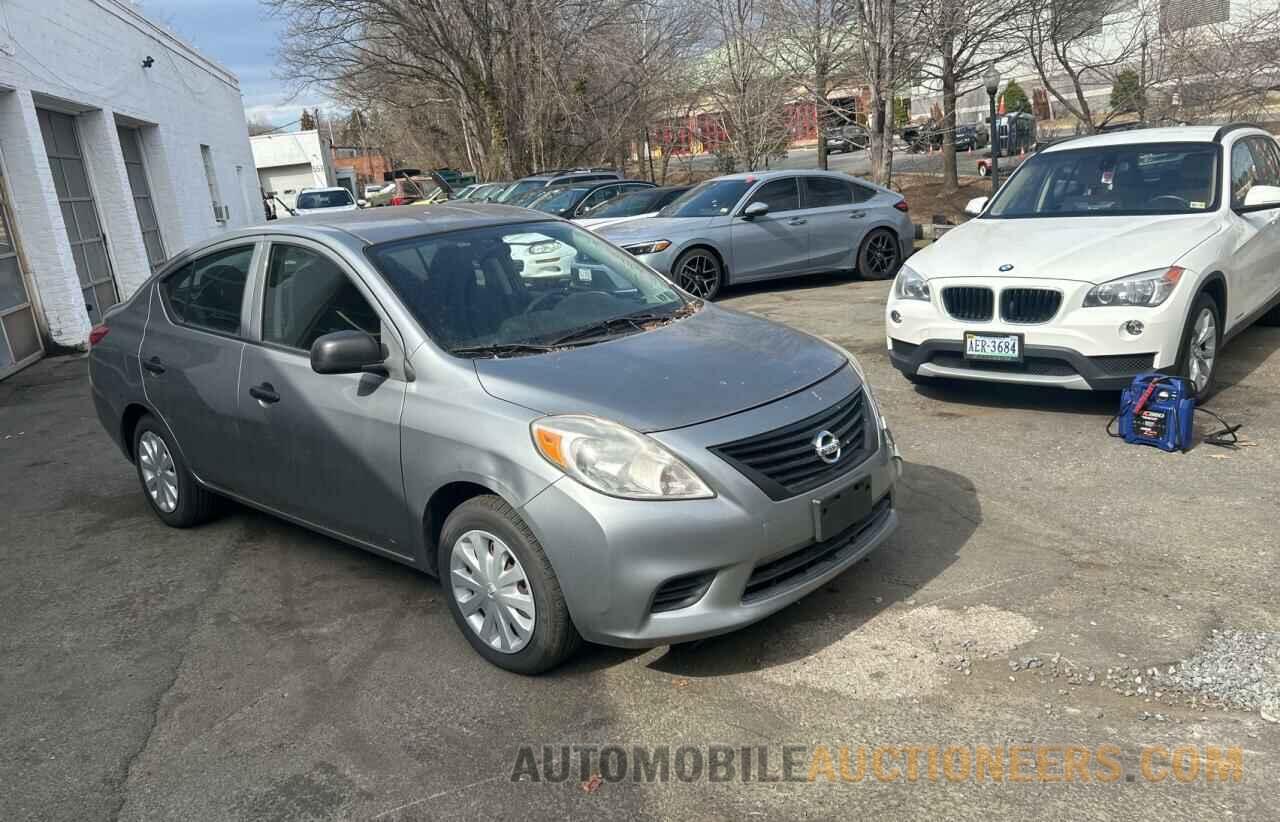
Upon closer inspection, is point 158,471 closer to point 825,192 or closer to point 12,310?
point 12,310

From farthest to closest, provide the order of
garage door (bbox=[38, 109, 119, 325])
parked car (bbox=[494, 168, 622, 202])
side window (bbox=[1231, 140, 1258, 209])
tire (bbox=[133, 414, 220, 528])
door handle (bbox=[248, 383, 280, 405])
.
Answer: parked car (bbox=[494, 168, 622, 202]) < garage door (bbox=[38, 109, 119, 325]) < side window (bbox=[1231, 140, 1258, 209]) < tire (bbox=[133, 414, 220, 528]) < door handle (bbox=[248, 383, 280, 405])

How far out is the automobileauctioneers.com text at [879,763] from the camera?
2.80 m

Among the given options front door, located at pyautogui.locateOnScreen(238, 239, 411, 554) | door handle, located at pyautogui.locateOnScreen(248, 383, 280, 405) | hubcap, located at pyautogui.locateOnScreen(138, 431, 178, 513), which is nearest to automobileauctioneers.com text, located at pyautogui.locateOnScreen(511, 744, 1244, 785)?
front door, located at pyautogui.locateOnScreen(238, 239, 411, 554)

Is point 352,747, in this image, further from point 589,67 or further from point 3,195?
point 589,67

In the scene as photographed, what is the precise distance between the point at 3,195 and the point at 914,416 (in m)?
10.8

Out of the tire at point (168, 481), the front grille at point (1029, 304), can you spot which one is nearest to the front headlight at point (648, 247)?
the front grille at point (1029, 304)

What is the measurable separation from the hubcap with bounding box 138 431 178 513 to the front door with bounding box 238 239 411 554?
0.94 meters

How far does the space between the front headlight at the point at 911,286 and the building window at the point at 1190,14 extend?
1392 centimetres

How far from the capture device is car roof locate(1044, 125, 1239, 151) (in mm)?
7029

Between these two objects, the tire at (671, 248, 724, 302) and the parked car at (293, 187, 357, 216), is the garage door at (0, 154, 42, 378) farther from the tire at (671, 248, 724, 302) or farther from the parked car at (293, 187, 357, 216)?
the parked car at (293, 187, 357, 216)

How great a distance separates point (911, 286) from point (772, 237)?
5587mm

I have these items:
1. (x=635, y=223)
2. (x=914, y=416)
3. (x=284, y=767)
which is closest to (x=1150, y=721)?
(x=284, y=767)

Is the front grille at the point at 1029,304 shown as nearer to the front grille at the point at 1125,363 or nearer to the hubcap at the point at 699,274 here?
the front grille at the point at 1125,363

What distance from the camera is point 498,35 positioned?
26.9 m
